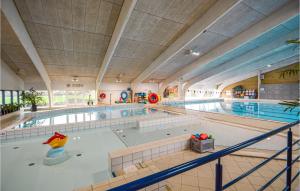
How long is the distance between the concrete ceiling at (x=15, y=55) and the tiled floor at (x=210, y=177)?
4.86 meters

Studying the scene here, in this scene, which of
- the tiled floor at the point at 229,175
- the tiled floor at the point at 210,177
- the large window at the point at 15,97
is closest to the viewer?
the tiled floor at the point at 210,177

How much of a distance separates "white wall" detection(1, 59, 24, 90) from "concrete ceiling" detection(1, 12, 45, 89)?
0.57 ft

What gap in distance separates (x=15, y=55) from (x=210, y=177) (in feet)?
25.2

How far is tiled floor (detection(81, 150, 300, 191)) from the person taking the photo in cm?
157

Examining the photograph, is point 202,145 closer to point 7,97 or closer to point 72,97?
point 7,97

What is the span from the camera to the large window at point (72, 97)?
9.63 metres

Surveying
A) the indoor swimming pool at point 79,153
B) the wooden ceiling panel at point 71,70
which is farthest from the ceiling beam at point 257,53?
the wooden ceiling panel at point 71,70

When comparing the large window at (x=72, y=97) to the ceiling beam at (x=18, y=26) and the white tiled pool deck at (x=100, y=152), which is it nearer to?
the ceiling beam at (x=18, y=26)

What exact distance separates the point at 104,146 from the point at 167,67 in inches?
277

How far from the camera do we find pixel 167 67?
9047 millimetres

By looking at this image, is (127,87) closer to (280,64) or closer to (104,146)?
(104,146)

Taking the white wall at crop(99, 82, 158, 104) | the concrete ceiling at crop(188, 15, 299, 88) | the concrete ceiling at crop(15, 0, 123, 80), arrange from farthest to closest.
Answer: the white wall at crop(99, 82, 158, 104) < the concrete ceiling at crop(188, 15, 299, 88) < the concrete ceiling at crop(15, 0, 123, 80)

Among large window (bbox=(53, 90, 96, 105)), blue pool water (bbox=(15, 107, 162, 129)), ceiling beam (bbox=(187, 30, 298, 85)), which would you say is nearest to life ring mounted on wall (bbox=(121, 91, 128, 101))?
large window (bbox=(53, 90, 96, 105))

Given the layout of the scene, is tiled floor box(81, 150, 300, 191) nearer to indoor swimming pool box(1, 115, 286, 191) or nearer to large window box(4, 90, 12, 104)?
indoor swimming pool box(1, 115, 286, 191)
